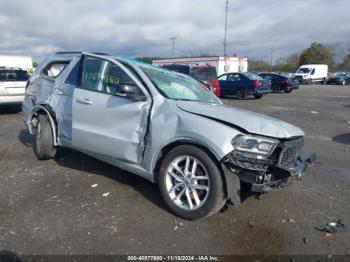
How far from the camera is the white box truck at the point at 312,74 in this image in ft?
138

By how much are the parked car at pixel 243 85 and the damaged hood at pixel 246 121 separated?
1643 centimetres

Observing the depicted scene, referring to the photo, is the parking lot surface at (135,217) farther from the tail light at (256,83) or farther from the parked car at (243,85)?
the parked car at (243,85)

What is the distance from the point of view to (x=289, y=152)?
3.86 metres

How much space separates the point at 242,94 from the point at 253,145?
57.1 feet

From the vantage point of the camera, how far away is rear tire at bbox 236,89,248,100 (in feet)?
67.2

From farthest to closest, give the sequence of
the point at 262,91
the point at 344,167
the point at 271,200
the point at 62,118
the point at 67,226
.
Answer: the point at 262,91, the point at 344,167, the point at 62,118, the point at 271,200, the point at 67,226

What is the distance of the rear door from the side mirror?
0.05m

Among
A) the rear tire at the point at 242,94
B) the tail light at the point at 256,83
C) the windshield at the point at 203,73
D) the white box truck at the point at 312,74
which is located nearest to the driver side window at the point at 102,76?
the windshield at the point at 203,73

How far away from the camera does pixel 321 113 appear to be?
44.4ft

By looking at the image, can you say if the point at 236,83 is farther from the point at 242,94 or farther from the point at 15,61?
the point at 15,61

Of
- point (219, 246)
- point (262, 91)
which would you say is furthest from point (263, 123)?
point (262, 91)

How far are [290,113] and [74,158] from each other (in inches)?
378

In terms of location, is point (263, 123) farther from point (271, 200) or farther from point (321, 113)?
point (321, 113)

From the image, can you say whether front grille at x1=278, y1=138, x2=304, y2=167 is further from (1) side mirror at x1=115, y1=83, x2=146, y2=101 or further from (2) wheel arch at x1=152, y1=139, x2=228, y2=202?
(1) side mirror at x1=115, y1=83, x2=146, y2=101
